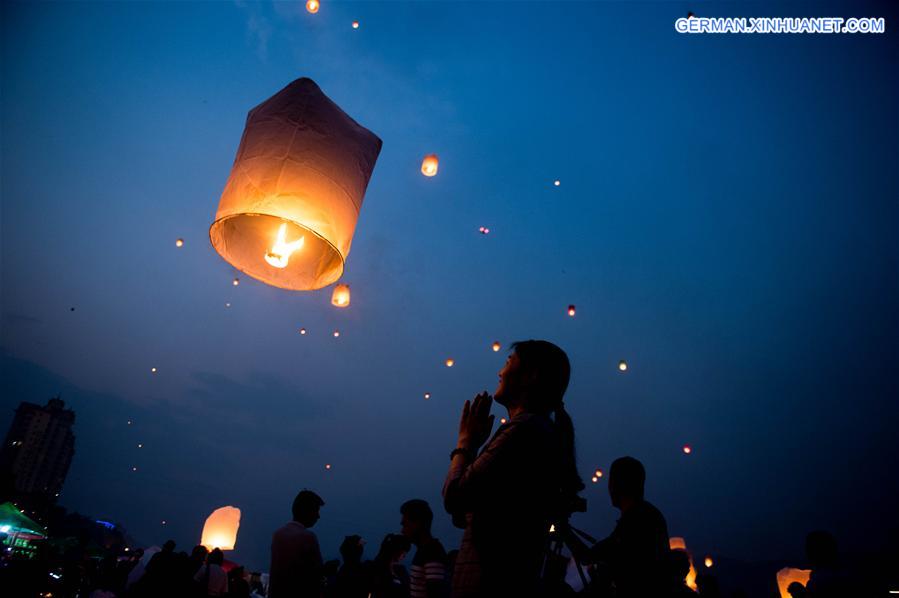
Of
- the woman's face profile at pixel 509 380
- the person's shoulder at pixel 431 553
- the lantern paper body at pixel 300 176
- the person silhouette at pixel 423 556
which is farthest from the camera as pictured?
the person's shoulder at pixel 431 553

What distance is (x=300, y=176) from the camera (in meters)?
1.93

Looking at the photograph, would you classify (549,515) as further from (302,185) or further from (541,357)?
(302,185)

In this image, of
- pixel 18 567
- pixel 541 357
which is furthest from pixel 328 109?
pixel 18 567

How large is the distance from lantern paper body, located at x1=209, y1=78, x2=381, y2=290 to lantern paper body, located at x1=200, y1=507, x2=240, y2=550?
26.5ft

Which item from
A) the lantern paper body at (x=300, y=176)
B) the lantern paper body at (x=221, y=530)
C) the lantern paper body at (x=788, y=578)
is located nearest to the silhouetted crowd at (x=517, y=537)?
the lantern paper body at (x=300, y=176)

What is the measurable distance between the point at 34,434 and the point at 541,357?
8263 centimetres

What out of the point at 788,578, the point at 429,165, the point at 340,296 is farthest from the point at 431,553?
the point at 788,578

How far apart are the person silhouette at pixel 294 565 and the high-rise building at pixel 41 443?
77.2 m

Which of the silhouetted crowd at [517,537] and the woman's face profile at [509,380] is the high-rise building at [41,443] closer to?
the silhouetted crowd at [517,537]

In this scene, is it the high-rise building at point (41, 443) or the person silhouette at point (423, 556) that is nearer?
the person silhouette at point (423, 556)

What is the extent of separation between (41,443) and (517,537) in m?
82.4

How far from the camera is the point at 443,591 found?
244 cm

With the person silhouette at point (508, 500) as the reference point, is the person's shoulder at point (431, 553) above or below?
below

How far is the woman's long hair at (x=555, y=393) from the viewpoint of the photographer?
1.55m
